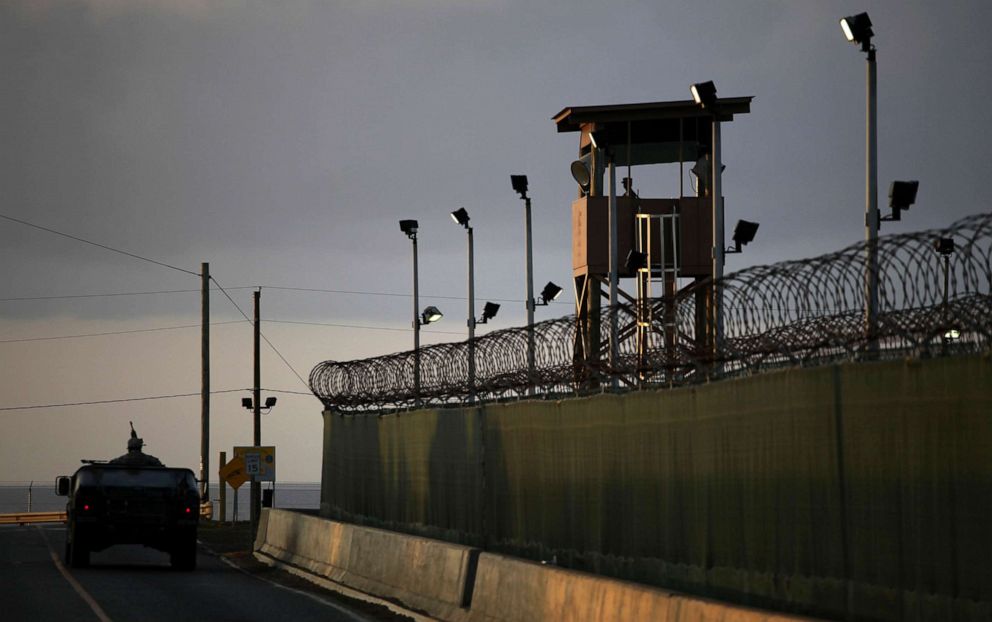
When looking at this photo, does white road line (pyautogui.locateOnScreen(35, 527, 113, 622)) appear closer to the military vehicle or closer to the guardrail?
the military vehicle

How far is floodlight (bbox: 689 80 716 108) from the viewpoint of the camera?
21.3 metres

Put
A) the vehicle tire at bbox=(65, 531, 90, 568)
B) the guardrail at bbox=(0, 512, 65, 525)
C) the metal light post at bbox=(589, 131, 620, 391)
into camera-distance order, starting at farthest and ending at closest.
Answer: the guardrail at bbox=(0, 512, 65, 525) → the vehicle tire at bbox=(65, 531, 90, 568) → the metal light post at bbox=(589, 131, 620, 391)

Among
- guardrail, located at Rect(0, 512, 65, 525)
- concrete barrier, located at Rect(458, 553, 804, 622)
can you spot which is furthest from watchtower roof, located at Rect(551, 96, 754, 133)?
guardrail, located at Rect(0, 512, 65, 525)

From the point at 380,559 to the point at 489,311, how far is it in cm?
1507

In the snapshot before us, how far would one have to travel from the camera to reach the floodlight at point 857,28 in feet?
59.6

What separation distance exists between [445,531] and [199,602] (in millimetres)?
3390

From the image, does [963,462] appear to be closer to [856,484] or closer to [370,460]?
[856,484]

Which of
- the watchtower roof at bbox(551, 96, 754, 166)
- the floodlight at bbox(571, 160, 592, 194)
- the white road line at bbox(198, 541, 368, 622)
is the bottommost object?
the white road line at bbox(198, 541, 368, 622)

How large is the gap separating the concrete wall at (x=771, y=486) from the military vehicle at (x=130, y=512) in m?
9.98

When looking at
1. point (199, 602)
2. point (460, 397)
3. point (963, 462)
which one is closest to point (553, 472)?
point (460, 397)

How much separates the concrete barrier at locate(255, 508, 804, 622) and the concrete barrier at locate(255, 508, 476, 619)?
0.01 m

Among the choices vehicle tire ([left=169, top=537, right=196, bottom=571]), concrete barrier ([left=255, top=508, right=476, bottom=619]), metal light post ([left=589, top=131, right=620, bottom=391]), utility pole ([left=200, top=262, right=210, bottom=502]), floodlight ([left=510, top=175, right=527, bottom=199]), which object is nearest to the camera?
metal light post ([left=589, top=131, right=620, bottom=391])

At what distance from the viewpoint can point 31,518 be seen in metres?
Result: 69.5

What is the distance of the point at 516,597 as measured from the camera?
50.7 ft
